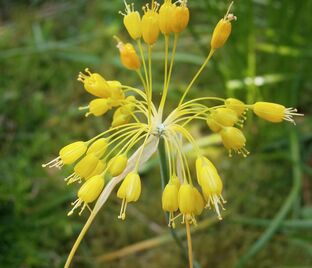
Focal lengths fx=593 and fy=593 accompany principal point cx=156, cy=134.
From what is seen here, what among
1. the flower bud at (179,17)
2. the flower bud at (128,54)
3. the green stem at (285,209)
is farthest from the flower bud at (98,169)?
the green stem at (285,209)

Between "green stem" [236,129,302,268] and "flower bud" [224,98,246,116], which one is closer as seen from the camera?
"flower bud" [224,98,246,116]

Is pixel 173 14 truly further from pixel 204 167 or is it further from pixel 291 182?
pixel 291 182

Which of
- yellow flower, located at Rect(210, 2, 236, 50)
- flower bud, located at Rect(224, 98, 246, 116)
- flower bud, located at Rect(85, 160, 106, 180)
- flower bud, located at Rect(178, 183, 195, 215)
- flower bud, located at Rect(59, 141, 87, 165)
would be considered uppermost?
yellow flower, located at Rect(210, 2, 236, 50)

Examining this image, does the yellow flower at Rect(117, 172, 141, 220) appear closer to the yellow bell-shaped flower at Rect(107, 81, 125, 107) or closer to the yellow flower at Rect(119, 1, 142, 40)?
the yellow bell-shaped flower at Rect(107, 81, 125, 107)

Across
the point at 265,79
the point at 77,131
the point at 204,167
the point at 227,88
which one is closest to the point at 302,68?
the point at 265,79

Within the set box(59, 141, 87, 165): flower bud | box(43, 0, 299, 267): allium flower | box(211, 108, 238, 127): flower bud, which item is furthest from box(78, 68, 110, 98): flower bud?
box(211, 108, 238, 127): flower bud

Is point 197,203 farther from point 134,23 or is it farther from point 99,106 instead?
point 134,23
